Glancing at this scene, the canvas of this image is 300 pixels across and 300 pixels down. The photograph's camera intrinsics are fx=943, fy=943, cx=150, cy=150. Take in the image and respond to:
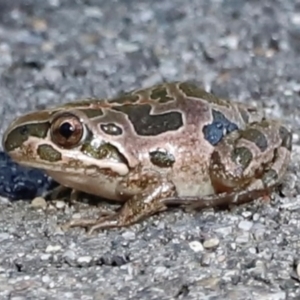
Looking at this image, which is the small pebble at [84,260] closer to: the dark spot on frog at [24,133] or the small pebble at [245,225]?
the dark spot on frog at [24,133]

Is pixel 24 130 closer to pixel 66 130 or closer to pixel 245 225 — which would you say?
pixel 66 130

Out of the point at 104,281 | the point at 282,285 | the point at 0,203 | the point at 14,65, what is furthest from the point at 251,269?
the point at 14,65

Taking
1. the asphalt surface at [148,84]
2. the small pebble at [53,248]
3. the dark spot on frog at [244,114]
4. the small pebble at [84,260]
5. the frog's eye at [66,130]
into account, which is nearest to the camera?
the asphalt surface at [148,84]

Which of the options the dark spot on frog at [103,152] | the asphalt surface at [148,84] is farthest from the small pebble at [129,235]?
the dark spot on frog at [103,152]

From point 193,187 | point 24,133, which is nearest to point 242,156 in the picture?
point 193,187

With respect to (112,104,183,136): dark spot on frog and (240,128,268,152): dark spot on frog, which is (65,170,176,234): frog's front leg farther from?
(240,128,268,152): dark spot on frog

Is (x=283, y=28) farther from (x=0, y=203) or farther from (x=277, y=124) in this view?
(x=0, y=203)
